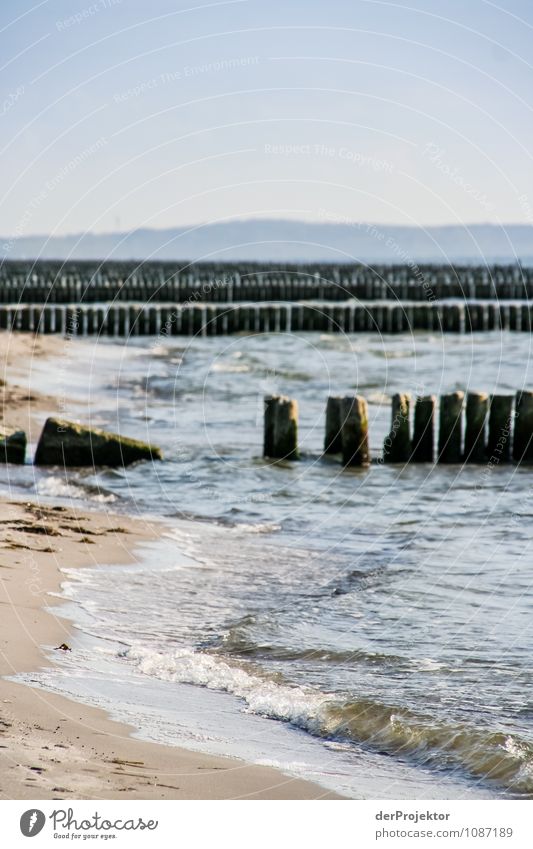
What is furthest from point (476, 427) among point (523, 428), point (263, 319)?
point (263, 319)

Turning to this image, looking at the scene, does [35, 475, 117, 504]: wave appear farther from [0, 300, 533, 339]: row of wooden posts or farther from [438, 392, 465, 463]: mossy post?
[0, 300, 533, 339]: row of wooden posts

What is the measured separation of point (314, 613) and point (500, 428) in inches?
339

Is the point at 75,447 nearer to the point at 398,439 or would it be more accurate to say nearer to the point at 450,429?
the point at 398,439

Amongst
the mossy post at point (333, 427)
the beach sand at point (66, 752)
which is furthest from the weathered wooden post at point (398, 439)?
the beach sand at point (66, 752)

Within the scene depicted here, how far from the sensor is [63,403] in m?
23.9

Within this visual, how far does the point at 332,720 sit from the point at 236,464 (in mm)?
10658

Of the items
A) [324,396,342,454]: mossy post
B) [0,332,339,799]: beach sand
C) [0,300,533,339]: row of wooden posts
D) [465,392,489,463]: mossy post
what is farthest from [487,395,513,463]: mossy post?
[0,300,533,339]: row of wooden posts

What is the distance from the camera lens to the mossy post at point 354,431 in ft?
59.4

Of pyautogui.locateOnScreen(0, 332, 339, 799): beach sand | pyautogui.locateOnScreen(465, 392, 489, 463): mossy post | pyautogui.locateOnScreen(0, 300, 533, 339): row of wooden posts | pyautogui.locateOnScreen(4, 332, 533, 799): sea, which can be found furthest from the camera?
pyautogui.locateOnScreen(0, 300, 533, 339): row of wooden posts

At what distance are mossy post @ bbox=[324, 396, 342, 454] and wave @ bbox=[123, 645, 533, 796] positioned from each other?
9589mm

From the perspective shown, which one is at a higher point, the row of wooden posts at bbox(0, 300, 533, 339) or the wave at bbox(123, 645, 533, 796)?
the row of wooden posts at bbox(0, 300, 533, 339)

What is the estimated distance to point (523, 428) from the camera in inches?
736

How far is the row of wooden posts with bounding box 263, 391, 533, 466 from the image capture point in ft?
60.0
